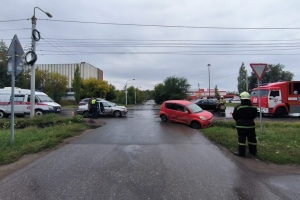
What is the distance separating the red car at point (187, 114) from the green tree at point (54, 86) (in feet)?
131

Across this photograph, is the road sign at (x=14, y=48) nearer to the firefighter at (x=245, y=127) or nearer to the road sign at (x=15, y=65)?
the road sign at (x=15, y=65)

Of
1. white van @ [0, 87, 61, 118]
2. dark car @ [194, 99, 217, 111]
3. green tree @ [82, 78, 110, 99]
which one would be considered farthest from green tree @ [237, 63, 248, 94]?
white van @ [0, 87, 61, 118]

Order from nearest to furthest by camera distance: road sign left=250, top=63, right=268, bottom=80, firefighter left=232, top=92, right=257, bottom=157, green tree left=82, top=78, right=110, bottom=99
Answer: firefighter left=232, top=92, right=257, bottom=157
road sign left=250, top=63, right=268, bottom=80
green tree left=82, top=78, right=110, bottom=99

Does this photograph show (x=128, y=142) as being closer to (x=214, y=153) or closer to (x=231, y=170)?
(x=214, y=153)

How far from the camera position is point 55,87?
5006 centimetres

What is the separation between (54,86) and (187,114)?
43951 mm

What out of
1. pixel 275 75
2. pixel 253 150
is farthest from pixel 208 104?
pixel 275 75

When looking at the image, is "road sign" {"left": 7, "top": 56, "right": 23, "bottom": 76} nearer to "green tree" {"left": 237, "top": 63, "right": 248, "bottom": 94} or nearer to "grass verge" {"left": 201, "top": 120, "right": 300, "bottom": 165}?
"grass verge" {"left": 201, "top": 120, "right": 300, "bottom": 165}

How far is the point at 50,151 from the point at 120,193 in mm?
3932

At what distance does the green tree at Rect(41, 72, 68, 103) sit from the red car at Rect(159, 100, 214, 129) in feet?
131

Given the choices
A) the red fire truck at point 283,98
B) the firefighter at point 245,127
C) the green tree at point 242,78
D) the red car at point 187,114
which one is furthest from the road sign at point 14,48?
the green tree at point 242,78

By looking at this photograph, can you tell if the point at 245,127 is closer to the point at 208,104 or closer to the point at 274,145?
the point at 274,145

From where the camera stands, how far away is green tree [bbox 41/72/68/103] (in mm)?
48750

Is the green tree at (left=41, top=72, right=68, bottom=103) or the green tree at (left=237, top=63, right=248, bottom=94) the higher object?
the green tree at (left=237, top=63, right=248, bottom=94)
